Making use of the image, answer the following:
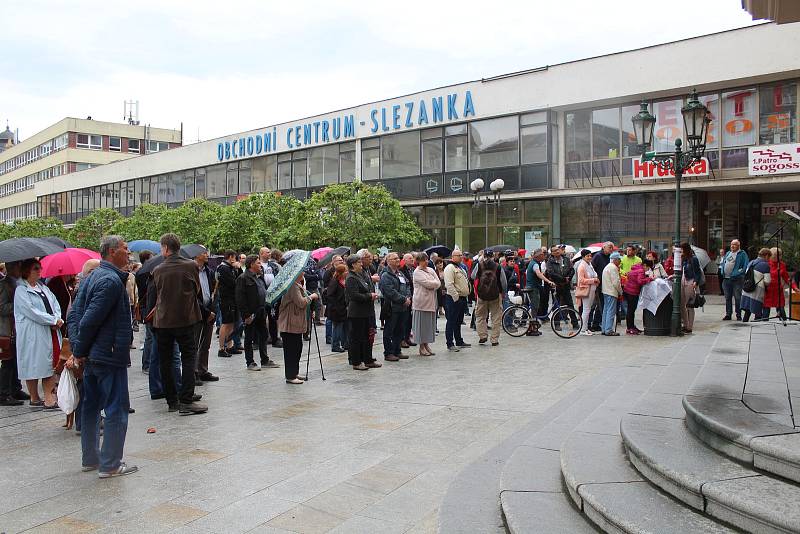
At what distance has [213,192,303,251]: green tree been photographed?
97.9ft

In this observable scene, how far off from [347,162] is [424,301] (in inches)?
1041

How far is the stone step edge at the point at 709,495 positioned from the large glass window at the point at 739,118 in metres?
22.7

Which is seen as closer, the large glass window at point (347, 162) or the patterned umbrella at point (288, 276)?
the patterned umbrella at point (288, 276)

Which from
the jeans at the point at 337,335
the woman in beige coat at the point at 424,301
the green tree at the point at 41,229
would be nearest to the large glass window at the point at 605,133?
the woman in beige coat at the point at 424,301

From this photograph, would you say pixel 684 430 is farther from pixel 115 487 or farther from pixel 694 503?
pixel 115 487

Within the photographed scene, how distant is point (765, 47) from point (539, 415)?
21.5m

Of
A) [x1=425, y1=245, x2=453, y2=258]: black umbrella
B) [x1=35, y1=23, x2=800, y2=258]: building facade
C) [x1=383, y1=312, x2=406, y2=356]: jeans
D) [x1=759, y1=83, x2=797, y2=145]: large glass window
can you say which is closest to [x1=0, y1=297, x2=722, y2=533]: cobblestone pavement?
[x1=383, y1=312, x2=406, y2=356]: jeans

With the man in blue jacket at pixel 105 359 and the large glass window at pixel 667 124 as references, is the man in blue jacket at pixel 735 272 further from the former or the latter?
the man in blue jacket at pixel 105 359

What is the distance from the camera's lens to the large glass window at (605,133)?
2688 cm

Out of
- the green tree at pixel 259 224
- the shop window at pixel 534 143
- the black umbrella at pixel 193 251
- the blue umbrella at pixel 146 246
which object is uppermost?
the shop window at pixel 534 143

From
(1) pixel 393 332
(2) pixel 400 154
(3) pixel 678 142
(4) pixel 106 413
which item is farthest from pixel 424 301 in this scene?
(2) pixel 400 154

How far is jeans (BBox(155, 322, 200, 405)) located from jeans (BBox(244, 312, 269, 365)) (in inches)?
113

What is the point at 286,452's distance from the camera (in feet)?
19.6

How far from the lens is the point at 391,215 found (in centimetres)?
2911
